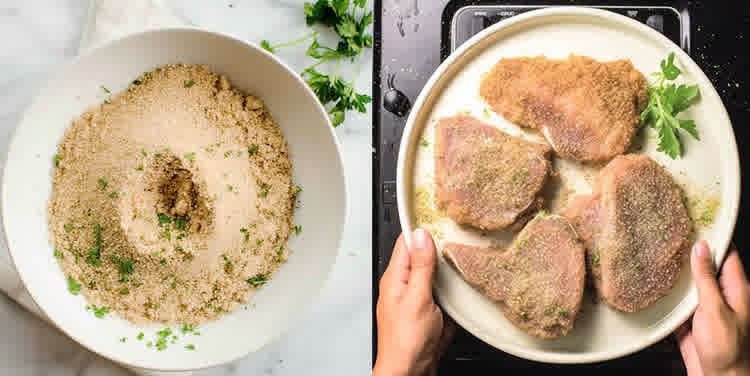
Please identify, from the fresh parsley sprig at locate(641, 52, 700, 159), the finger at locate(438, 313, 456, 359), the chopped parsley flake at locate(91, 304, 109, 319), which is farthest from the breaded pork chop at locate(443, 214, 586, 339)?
the chopped parsley flake at locate(91, 304, 109, 319)

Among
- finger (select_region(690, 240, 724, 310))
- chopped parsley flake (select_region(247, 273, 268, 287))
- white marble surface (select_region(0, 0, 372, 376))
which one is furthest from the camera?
white marble surface (select_region(0, 0, 372, 376))

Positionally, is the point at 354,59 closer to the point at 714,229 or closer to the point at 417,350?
the point at 417,350

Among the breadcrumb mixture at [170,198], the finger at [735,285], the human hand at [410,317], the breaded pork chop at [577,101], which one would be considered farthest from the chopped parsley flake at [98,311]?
the finger at [735,285]

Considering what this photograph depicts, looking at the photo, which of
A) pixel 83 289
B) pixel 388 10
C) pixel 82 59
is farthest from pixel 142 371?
pixel 388 10

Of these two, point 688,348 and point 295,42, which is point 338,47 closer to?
point 295,42

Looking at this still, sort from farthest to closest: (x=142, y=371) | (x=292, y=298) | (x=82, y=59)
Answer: (x=142, y=371), (x=292, y=298), (x=82, y=59)

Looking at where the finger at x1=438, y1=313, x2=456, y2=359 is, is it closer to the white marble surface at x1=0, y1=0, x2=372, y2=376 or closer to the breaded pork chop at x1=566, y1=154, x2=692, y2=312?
the white marble surface at x1=0, y1=0, x2=372, y2=376

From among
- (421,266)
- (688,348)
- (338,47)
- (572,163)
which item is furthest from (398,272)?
(688,348)
